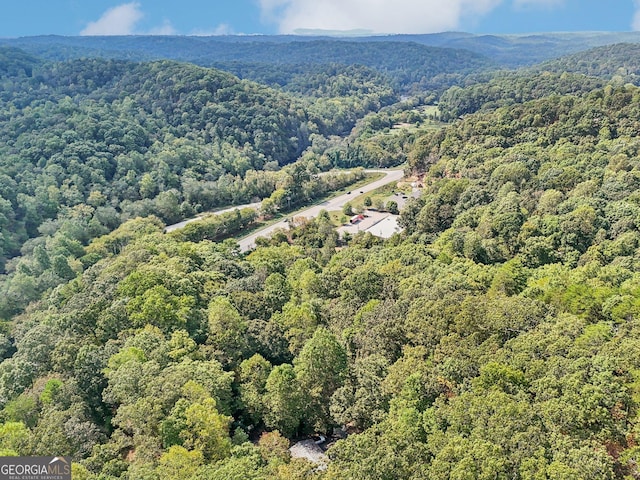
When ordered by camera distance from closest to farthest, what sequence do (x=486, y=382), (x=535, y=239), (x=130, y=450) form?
(x=486, y=382)
(x=130, y=450)
(x=535, y=239)

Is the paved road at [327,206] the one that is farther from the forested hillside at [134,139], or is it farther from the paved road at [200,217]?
the forested hillside at [134,139]

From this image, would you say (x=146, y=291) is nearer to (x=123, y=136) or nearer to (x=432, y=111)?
(x=123, y=136)


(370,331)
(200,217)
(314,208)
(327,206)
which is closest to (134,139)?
(200,217)

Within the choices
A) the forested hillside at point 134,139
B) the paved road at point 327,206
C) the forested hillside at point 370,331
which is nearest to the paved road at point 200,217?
the forested hillside at point 134,139

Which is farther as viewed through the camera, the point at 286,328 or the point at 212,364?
the point at 286,328

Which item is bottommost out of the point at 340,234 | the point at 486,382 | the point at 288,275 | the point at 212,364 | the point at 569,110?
the point at 340,234

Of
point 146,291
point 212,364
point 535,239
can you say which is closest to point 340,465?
point 212,364

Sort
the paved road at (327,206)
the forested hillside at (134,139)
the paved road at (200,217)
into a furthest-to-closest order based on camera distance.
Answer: the forested hillside at (134,139)
the paved road at (200,217)
the paved road at (327,206)
